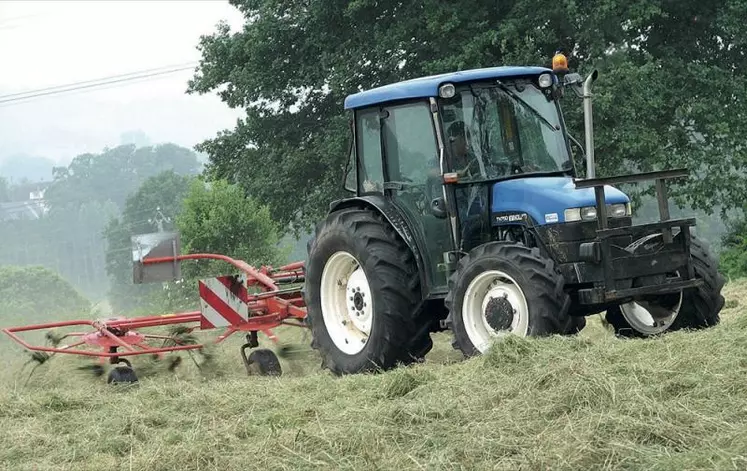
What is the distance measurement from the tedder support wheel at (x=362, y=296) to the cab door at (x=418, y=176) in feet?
0.57

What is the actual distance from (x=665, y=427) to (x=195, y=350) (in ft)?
19.1

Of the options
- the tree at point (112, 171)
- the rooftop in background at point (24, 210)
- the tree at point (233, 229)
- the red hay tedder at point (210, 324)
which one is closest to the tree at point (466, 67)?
the tree at point (233, 229)

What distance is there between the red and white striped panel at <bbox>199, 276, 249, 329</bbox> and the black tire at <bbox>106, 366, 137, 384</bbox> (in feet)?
2.48

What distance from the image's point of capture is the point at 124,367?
8938 millimetres

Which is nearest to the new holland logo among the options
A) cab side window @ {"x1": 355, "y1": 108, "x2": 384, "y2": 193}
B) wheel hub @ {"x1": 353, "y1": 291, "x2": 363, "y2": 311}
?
cab side window @ {"x1": 355, "y1": 108, "x2": 384, "y2": 193}

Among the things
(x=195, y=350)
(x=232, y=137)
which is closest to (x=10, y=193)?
(x=232, y=137)

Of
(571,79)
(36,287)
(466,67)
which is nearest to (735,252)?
(466,67)

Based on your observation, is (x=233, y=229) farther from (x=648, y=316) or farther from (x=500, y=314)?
(x=500, y=314)

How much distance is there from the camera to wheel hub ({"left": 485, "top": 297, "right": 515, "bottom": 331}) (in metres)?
7.09

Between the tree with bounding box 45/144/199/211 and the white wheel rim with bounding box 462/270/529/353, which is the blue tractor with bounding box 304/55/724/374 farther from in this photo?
the tree with bounding box 45/144/199/211

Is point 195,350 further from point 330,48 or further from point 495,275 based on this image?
point 330,48

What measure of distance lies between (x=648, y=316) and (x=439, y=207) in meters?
1.78

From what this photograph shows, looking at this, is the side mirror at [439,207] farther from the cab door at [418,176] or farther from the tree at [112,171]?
the tree at [112,171]

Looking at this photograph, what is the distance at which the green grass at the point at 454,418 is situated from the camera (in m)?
4.38
